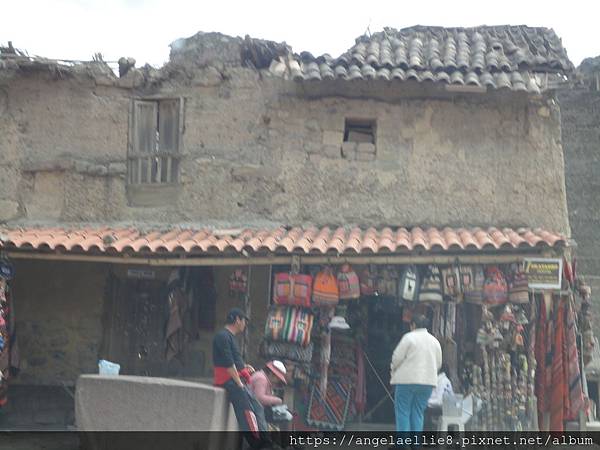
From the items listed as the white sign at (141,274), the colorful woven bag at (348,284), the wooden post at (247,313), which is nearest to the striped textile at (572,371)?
the colorful woven bag at (348,284)

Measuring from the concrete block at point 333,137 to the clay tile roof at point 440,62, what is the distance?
0.87m

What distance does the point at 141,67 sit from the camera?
11.1 meters

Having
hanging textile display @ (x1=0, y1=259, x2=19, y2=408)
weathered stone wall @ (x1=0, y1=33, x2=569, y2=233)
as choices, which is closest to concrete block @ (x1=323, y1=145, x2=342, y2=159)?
weathered stone wall @ (x1=0, y1=33, x2=569, y2=233)

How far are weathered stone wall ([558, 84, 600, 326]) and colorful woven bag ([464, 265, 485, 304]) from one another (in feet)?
33.8

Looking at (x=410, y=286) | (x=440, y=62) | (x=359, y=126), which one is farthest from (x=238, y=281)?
(x=440, y=62)

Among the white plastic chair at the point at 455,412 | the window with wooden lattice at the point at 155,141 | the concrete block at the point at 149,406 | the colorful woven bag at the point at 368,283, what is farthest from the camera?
the window with wooden lattice at the point at 155,141

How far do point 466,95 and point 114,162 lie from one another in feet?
16.2

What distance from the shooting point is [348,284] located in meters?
9.17

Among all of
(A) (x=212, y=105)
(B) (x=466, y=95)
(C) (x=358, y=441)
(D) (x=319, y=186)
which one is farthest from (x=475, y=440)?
(A) (x=212, y=105)

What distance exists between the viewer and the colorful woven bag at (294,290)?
922cm

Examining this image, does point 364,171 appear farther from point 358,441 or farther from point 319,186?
point 358,441

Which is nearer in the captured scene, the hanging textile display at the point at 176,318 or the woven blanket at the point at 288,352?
the woven blanket at the point at 288,352

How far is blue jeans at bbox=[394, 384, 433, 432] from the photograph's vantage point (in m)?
7.91

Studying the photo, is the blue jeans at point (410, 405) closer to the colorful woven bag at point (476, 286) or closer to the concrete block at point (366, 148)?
the colorful woven bag at point (476, 286)
